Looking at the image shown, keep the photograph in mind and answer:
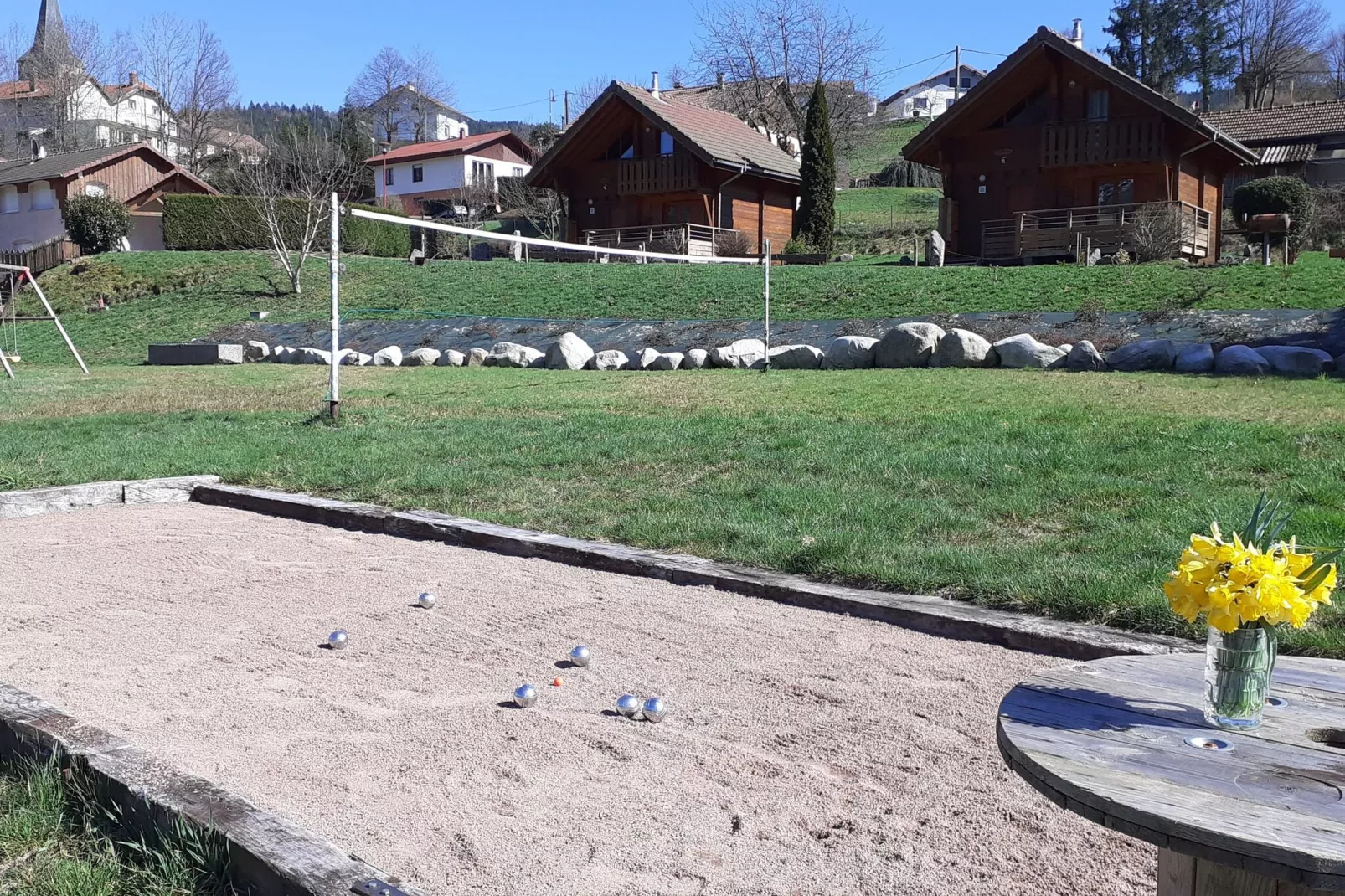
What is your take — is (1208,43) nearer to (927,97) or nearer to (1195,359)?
(927,97)

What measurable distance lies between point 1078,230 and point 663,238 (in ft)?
45.9

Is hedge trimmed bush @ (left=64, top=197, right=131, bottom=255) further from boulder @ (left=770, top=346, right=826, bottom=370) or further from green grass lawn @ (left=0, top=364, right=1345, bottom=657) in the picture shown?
boulder @ (left=770, top=346, right=826, bottom=370)

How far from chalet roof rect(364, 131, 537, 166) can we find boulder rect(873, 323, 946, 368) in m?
58.0

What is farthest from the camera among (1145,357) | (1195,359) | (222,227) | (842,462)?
(222,227)

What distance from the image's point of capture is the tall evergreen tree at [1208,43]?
2499 inches

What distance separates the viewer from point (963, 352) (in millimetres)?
15703

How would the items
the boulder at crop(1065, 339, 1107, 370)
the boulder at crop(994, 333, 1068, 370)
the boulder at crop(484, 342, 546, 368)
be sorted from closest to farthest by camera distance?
the boulder at crop(1065, 339, 1107, 370) < the boulder at crop(994, 333, 1068, 370) < the boulder at crop(484, 342, 546, 368)

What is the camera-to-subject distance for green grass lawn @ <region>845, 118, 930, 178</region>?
7288cm

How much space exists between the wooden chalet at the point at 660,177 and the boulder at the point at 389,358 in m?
17.0


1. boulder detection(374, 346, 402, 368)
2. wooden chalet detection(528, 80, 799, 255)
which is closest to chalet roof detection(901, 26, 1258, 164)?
wooden chalet detection(528, 80, 799, 255)

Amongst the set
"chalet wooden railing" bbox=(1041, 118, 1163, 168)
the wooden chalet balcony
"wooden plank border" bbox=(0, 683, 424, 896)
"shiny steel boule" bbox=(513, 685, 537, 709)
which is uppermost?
"chalet wooden railing" bbox=(1041, 118, 1163, 168)

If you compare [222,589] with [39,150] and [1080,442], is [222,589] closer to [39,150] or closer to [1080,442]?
[1080,442]

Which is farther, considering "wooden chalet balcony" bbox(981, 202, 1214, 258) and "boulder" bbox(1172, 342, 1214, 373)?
"wooden chalet balcony" bbox(981, 202, 1214, 258)

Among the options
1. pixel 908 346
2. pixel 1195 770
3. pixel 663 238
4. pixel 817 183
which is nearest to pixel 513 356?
pixel 908 346
